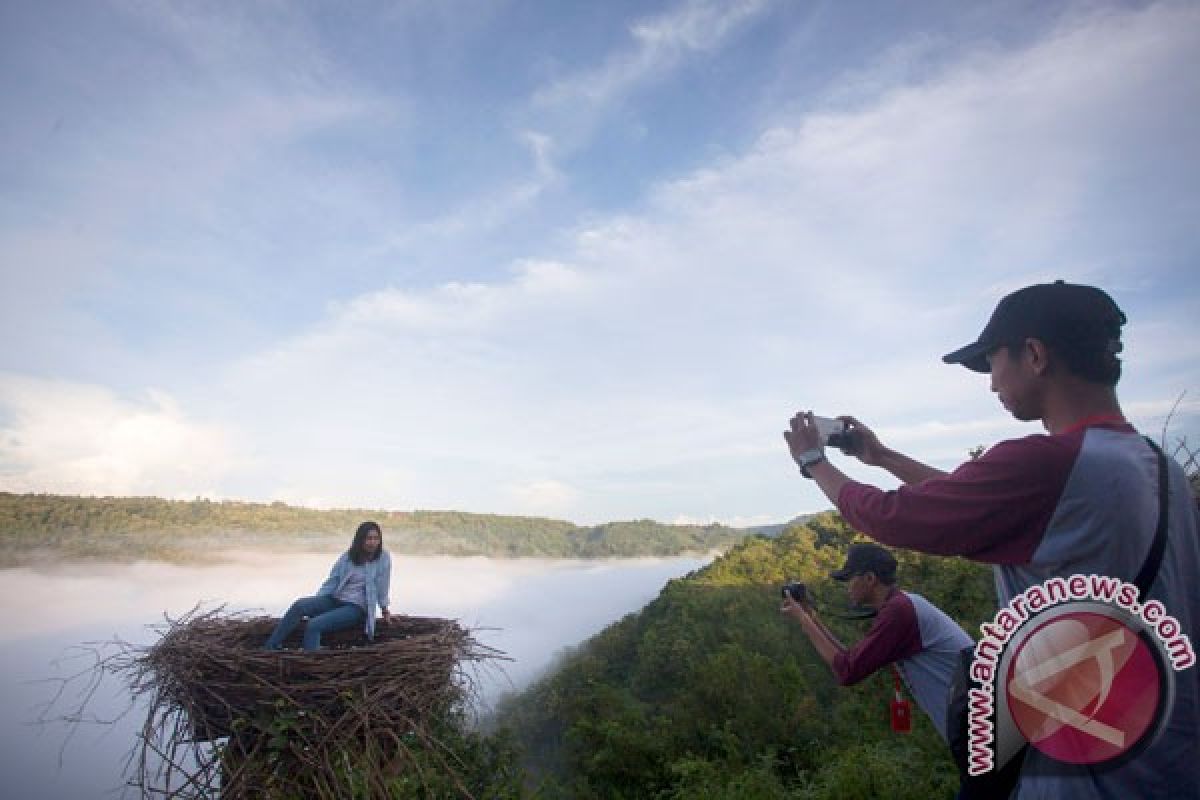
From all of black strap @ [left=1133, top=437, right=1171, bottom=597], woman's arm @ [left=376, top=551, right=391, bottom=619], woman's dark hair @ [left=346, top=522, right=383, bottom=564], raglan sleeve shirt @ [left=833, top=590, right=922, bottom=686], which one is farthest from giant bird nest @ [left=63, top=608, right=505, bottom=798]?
black strap @ [left=1133, top=437, right=1171, bottom=597]

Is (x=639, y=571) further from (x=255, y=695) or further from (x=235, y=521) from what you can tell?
(x=255, y=695)

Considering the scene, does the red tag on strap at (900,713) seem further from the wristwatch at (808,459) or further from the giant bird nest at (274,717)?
the giant bird nest at (274,717)

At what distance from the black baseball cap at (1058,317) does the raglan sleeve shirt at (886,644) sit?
1.95 m

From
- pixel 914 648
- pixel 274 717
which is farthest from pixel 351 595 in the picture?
pixel 914 648

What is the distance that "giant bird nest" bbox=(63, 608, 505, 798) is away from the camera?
→ 4.21m

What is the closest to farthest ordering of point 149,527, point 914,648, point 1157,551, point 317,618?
point 1157,551 → point 914,648 → point 317,618 → point 149,527

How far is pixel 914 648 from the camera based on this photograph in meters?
3.21

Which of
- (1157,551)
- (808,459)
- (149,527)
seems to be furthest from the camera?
(149,527)

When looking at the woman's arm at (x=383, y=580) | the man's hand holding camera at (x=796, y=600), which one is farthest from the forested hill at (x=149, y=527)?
the man's hand holding camera at (x=796, y=600)

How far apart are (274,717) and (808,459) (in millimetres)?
4184

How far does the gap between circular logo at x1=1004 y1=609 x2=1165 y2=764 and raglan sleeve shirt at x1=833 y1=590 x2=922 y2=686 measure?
1767 millimetres

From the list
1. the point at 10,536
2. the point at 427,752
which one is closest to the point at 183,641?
the point at 427,752

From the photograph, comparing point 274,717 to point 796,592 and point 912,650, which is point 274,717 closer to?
point 796,592

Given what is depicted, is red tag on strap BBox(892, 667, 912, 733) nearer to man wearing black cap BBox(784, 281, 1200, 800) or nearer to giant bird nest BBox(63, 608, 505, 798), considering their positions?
man wearing black cap BBox(784, 281, 1200, 800)
